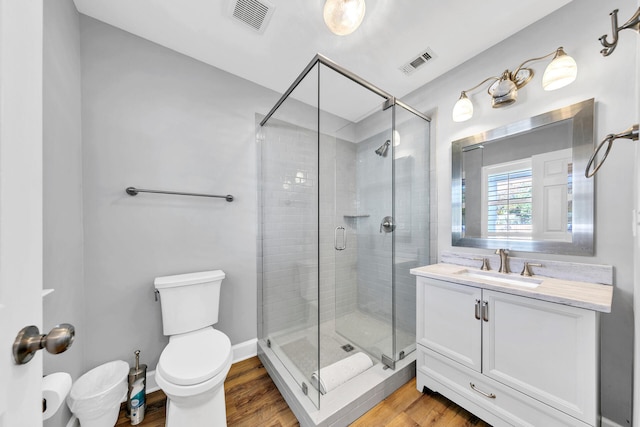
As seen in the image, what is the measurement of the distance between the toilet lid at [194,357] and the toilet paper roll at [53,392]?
0.36 m

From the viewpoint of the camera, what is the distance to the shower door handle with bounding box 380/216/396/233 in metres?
1.98

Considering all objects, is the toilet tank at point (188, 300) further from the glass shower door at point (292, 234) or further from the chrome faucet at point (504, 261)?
the chrome faucet at point (504, 261)

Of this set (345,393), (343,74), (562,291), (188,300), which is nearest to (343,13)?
(343,74)

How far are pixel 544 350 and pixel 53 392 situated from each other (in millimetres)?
2209

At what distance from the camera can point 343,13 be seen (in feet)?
3.54

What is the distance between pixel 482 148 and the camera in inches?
71.5

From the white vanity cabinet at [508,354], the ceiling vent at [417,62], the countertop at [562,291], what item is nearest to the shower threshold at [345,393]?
the white vanity cabinet at [508,354]

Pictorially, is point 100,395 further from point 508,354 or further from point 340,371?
point 508,354

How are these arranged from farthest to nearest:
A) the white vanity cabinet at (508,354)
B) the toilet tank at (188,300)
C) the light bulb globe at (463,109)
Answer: the light bulb globe at (463,109) → the toilet tank at (188,300) → the white vanity cabinet at (508,354)

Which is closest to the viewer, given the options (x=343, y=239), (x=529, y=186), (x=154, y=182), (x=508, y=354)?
(x=508, y=354)

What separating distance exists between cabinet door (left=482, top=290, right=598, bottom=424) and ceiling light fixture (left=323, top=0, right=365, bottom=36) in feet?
5.26

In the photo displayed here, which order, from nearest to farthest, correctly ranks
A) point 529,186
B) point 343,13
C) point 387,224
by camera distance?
1. point 343,13
2. point 529,186
3. point 387,224

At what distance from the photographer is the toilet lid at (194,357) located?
1.20 metres
